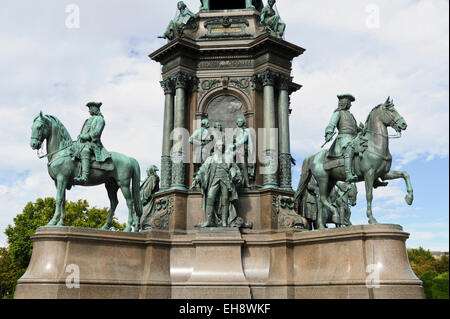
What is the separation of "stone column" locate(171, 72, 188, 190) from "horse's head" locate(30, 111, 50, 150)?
4441 mm

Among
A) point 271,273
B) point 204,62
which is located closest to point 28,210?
point 204,62

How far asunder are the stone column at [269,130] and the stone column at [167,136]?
10.9 ft

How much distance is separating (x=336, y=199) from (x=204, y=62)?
22.8 feet

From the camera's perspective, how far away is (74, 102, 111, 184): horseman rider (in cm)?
1485

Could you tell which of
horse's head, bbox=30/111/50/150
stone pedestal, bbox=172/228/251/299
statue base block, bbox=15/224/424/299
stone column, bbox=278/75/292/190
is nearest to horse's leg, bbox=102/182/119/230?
statue base block, bbox=15/224/424/299

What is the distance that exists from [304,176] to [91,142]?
6647 mm

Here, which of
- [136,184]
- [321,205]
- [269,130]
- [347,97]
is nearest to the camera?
[347,97]

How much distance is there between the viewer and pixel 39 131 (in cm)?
1465

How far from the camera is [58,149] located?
14.9 meters

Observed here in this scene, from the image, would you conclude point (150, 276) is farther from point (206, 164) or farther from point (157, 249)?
point (206, 164)

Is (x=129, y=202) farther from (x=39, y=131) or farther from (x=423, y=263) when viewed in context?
(x=423, y=263)

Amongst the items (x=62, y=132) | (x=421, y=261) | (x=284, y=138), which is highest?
(x=421, y=261)

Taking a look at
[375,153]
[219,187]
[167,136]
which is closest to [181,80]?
[167,136]
